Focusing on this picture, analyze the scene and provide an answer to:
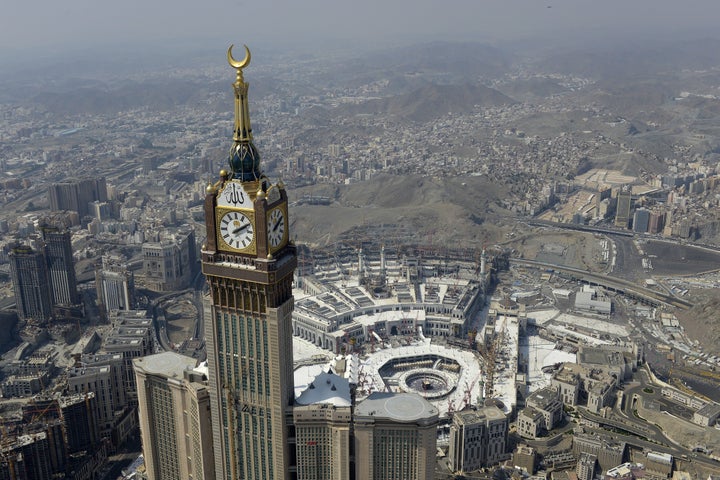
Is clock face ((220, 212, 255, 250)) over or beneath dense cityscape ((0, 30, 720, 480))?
over

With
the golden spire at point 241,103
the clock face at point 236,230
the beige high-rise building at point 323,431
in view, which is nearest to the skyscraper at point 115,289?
the beige high-rise building at point 323,431

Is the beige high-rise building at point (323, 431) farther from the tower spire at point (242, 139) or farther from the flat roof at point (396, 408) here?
the tower spire at point (242, 139)

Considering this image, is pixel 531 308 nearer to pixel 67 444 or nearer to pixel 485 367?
pixel 485 367

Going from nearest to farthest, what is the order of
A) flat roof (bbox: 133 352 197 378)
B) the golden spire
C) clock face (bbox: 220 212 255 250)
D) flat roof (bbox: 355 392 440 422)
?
the golden spire → clock face (bbox: 220 212 255 250) → flat roof (bbox: 355 392 440 422) → flat roof (bbox: 133 352 197 378)

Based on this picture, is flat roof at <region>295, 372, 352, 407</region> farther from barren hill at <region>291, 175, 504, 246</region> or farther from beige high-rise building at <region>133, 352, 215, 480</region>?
barren hill at <region>291, 175, 504, 246</region>

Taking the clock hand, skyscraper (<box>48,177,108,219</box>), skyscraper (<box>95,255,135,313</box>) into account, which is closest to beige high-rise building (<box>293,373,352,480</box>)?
the clock hand

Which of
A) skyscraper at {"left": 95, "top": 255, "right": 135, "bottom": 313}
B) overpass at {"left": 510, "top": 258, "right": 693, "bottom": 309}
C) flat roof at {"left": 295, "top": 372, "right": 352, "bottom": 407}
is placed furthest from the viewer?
overpass at {"left": 510, "top": 258, "right": 693, "bottom": 309}

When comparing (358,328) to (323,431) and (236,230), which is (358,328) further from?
(236,230)
